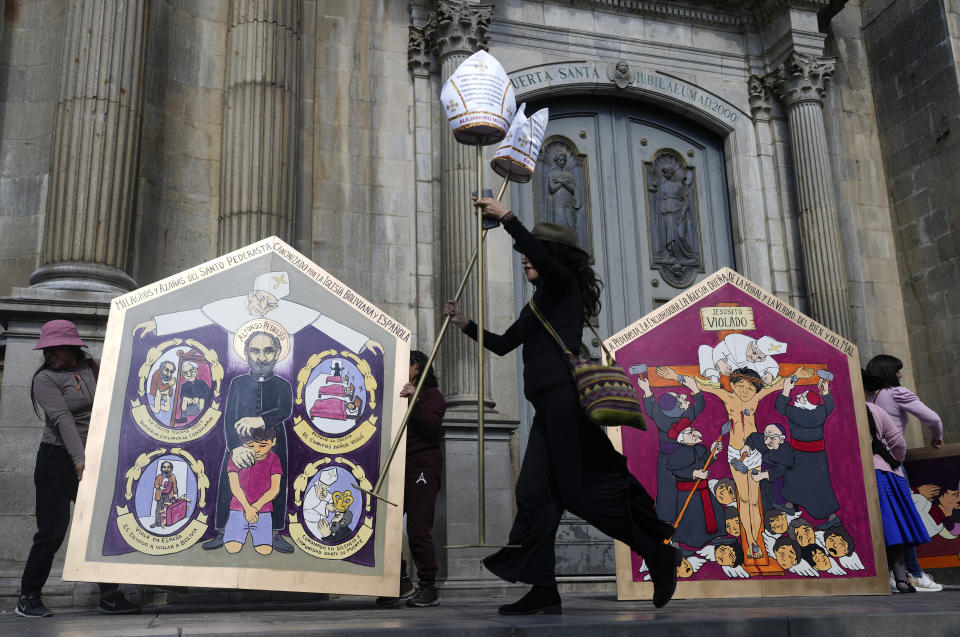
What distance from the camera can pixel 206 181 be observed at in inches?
421

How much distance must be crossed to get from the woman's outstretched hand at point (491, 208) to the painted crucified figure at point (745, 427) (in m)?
2.56

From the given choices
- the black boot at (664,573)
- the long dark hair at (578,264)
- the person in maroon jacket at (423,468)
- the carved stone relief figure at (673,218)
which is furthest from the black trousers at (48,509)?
the carved stone relief figure at (673,218)

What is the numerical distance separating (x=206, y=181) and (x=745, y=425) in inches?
252

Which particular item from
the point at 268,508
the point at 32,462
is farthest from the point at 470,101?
the point at 32,462

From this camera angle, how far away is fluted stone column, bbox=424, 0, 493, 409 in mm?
10578

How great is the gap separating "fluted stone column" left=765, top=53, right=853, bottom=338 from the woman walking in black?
742 centimetres

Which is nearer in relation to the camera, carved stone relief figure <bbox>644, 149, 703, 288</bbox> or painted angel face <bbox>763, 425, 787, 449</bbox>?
painted angel face <bbox>763, 425, 787, 449</bbox>

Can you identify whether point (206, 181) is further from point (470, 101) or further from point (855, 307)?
point (855, 307)

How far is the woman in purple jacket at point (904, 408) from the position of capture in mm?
8906

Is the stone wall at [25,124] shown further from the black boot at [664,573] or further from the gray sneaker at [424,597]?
the black boot at [664,573]

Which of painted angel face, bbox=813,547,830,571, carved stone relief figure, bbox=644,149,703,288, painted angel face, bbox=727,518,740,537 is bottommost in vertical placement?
painted angel face, bbox=813,547,830,571

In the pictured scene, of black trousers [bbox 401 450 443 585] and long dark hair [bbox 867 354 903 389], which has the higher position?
long dark hair [bbox 867 354 903 389]

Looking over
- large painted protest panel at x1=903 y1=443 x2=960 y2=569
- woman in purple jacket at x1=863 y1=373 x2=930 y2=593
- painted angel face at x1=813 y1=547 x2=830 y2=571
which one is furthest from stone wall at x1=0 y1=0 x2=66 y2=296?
large painted protest panel at x1=903 y1=443 x2=960 y2=569

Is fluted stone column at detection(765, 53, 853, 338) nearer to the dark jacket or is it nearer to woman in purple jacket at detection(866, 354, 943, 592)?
woman in purple jacket at detection(866, 354, 943, 592)
